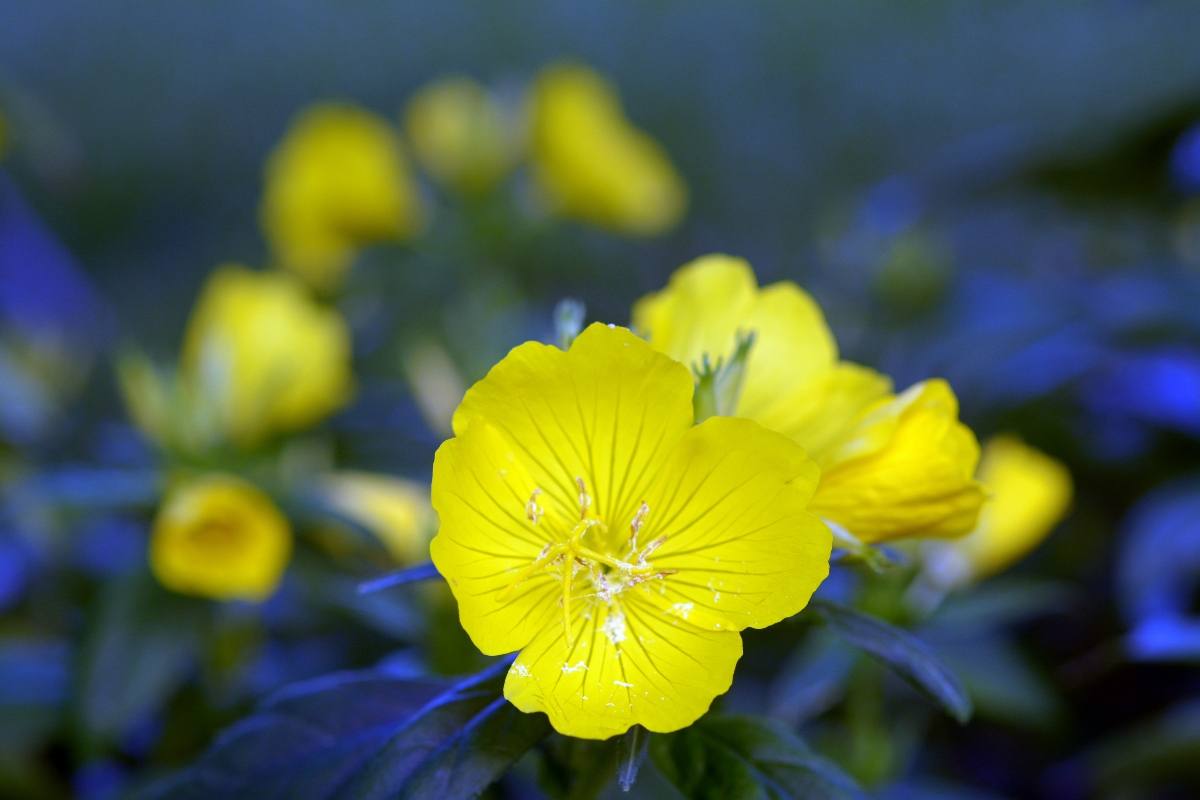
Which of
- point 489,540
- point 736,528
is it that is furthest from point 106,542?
point 736,528

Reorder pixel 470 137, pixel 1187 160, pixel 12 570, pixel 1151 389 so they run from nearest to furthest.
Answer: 1. pixel 12 570
2. pixel 1151 389
3. pixel 1187 160
4. pixel 470 137

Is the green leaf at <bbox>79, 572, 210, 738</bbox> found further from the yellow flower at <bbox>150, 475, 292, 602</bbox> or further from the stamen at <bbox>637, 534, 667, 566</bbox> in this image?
the stamen at <bbox>637, 534, 667, 566</bbox>

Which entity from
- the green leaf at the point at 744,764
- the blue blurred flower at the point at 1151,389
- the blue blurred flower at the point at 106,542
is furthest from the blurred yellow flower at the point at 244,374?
the blue blurred flower at the point at 1151,389

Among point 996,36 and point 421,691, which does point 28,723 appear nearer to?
point 421,691

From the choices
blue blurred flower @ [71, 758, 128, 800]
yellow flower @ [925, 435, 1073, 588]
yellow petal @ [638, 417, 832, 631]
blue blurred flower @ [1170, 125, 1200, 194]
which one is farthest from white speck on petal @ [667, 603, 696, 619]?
blue blurred flower @ [1170, 125, 1200, 194]

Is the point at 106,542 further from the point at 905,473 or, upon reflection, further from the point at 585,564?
the point at 905,473

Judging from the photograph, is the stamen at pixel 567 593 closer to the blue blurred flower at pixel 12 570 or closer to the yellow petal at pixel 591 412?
the yellow petal at pixel 591 412

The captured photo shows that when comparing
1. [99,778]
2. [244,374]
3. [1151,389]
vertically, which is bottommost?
[99,778]
